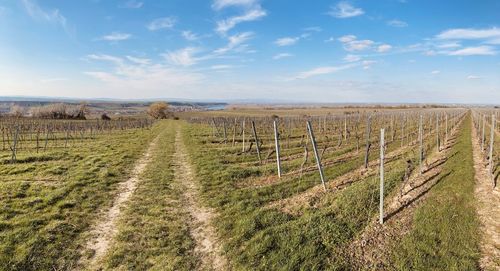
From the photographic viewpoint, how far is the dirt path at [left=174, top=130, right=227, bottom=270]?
255 inches

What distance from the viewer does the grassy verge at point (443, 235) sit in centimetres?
608

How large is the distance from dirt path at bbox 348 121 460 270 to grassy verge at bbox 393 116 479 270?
21 cm

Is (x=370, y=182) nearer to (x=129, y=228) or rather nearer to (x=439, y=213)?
(x=439, y=213)

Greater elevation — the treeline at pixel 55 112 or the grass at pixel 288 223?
the treeline at pixel 55 112

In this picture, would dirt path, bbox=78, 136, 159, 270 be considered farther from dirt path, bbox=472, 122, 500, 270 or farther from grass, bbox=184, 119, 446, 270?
dirt path, bbox=472, 122, 500, 270

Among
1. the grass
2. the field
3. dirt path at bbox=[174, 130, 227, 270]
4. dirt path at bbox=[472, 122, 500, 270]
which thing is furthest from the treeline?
dirt path at bbox=[472, 122, 500, 270]

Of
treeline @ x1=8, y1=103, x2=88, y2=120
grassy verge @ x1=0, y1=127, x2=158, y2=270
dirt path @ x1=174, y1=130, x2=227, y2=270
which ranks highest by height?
treeline @ x1=8, y1=103, x2=88, y2=120

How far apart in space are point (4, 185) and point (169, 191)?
245 inches

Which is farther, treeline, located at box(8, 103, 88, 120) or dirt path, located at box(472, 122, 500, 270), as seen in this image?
treeline, located at box(8, 103, 88, 120)

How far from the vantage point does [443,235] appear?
708 cm

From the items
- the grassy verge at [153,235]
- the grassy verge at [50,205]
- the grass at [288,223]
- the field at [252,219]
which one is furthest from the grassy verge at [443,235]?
the grassy verge at [50,205]

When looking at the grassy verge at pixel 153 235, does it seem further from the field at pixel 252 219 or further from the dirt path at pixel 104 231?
the dirt path at pixel 104 231

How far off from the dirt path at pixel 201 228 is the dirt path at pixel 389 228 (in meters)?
2.74

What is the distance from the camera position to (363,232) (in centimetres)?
744
